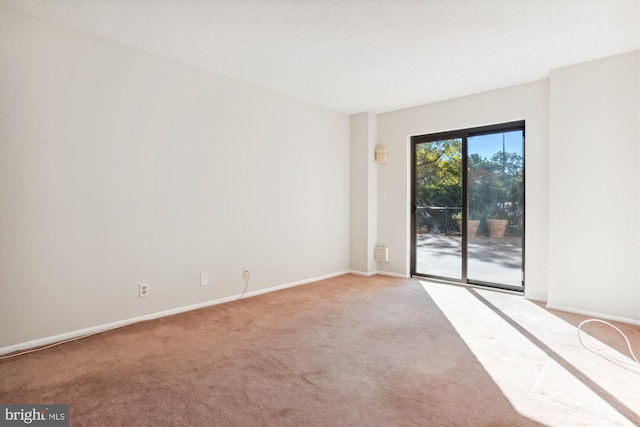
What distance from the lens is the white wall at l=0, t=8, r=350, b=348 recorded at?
2.56 m

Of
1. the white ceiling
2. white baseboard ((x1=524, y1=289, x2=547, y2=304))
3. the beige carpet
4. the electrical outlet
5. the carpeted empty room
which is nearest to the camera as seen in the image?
the beige carpet

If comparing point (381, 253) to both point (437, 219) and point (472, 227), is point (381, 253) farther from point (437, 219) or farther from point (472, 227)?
point (472, 227)

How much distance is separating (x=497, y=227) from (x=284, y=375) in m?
3.40

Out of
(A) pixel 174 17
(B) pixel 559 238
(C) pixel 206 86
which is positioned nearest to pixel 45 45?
(A) pixel 174 17

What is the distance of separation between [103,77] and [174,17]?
2.85 feet

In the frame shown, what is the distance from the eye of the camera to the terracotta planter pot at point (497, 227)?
4.31 m

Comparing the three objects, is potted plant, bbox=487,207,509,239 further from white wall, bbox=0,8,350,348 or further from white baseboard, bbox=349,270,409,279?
white wall, bbox=0,8,350,348

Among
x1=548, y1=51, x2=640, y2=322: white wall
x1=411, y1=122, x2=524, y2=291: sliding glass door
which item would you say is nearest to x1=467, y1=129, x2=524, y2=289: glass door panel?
x1=411, y1=122, x2=524, y2=291: sliding glass door

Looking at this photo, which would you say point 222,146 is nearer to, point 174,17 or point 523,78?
point 174,17

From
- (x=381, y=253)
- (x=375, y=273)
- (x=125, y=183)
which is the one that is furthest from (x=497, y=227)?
(x=125, y=183)

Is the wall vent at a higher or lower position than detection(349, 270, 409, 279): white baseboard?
higher

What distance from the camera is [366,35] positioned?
2895mm

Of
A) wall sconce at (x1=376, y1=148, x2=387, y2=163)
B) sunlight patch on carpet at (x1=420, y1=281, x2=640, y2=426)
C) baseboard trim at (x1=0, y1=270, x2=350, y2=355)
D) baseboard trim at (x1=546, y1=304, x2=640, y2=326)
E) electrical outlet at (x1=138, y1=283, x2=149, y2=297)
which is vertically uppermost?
wall sconce at (x1=376, y1=148, x2=387, y2=163)

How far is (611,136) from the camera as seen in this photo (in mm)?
3293
